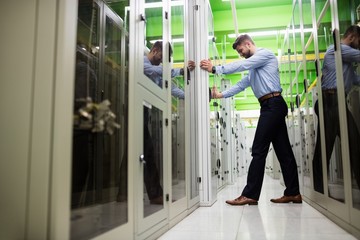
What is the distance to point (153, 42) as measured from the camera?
7.35 ft

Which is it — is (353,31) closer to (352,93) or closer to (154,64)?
(352,93)

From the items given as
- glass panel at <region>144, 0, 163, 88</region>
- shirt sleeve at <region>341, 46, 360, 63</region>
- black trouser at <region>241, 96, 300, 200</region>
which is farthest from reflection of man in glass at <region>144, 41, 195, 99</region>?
black trouser at <region>241, 96, 300, 200</region>

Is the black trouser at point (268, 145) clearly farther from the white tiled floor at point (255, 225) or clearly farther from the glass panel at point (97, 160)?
the glass panel at point (97, 160)

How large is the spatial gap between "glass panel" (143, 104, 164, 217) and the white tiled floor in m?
0.24

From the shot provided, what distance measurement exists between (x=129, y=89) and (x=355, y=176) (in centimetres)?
147

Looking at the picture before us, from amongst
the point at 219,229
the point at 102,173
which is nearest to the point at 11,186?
the point at 102,173

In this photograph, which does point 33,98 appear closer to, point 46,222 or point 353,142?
point 46,222

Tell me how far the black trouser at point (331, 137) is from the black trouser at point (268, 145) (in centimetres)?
31

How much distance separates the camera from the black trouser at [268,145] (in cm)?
343

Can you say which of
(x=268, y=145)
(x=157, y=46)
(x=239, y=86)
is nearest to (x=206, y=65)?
(x=239, y=86)

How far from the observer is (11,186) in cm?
107

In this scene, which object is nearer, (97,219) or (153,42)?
(97,219)

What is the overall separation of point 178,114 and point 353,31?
1440 millimetres

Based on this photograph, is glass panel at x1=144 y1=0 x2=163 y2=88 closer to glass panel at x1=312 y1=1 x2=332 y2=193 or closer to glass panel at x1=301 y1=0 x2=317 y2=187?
glass panel at x1=312 y1=1 x2=332 y2=193
